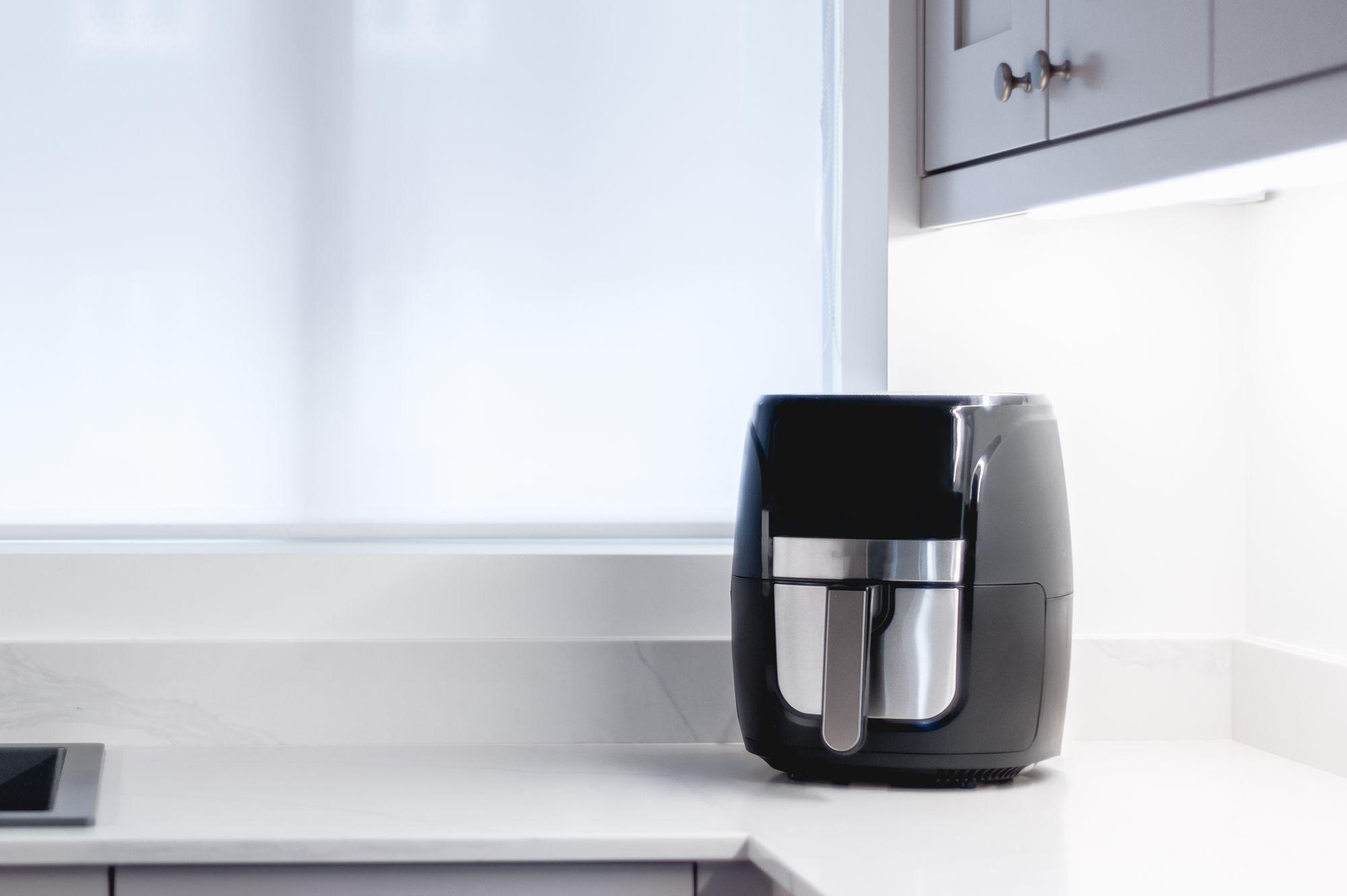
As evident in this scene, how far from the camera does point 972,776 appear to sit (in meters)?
1.18

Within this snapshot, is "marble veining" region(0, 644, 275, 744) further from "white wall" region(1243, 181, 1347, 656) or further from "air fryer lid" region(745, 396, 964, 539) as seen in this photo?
"white wall" region(1243, 181, 1347, 656)

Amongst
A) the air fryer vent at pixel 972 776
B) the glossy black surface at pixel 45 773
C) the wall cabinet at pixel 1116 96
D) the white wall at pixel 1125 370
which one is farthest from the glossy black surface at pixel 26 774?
the wall cabinet at pixel 1116 96

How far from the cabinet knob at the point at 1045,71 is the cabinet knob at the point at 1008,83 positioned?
0.03 m

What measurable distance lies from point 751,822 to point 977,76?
0.76 m

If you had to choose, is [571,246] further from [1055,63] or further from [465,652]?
[1055,63]

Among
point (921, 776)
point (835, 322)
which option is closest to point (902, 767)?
point (921, 776)

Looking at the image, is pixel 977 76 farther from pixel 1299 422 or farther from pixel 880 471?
pixel 1299 422

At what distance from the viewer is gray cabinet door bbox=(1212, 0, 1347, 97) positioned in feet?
2.61

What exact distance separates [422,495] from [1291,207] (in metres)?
1.06

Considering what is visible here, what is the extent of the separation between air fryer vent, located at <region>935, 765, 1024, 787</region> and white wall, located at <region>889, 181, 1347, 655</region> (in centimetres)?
33

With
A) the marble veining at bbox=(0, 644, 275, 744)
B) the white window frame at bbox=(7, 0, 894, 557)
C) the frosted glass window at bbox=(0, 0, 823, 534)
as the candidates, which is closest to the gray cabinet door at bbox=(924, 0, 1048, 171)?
the white window frame at bbox=(7, 0, 894, 557)

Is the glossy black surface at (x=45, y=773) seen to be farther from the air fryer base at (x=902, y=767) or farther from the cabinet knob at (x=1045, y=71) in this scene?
the cabinet knob at (x=1045, y=71)

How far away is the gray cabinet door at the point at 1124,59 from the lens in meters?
0.92

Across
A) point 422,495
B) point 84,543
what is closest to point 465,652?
point 422,495
